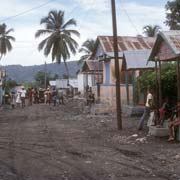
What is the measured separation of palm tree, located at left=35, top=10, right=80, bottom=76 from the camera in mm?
57344

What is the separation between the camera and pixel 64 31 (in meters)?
58.8

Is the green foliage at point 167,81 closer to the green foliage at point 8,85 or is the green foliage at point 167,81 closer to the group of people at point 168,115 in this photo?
the group of people at point 168,115

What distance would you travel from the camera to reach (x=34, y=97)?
4950 cm

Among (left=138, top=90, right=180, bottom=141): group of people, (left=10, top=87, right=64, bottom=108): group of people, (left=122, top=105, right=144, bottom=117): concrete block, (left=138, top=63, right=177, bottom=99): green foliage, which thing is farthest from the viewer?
(left=10, top=87, right=64, bottom=108): group of people

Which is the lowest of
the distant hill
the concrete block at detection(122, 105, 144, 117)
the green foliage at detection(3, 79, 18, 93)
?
the concrete block at detection(122, 105, 144, 117)

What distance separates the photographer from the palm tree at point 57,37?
5734cm

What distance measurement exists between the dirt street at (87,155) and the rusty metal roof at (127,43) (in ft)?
56.3

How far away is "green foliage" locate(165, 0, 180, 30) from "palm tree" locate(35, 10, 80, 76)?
20798mm

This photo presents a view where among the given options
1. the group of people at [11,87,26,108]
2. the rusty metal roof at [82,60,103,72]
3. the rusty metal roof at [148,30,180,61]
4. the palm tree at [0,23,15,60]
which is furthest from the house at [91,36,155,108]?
the palm tree at [0,23,15,60]

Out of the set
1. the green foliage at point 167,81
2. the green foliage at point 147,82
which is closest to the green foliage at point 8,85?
the green foliage at point 147,82

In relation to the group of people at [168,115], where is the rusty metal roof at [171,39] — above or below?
above

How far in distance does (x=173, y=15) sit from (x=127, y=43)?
445 centimetres

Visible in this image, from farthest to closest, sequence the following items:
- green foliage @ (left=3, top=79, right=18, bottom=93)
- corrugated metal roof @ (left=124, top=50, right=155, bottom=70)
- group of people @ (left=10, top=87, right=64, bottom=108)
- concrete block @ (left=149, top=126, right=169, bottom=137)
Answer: green foliage @ (left=3, top=79, right=18, bottom=93) → group of people @ (left=10, top=87, right=64, bottom=108) → corrugated metal roof @ (left=124, top=50, right=155, bottom=70) → concrete block @ (left=149, top=126, right=169, bottom=137)

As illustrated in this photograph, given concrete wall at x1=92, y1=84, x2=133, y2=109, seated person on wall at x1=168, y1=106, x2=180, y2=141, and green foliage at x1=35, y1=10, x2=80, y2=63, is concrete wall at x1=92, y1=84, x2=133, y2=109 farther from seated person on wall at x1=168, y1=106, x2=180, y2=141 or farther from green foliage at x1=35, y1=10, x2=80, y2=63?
green foliage at x1=35, y1=10, x2=80, y2=63
